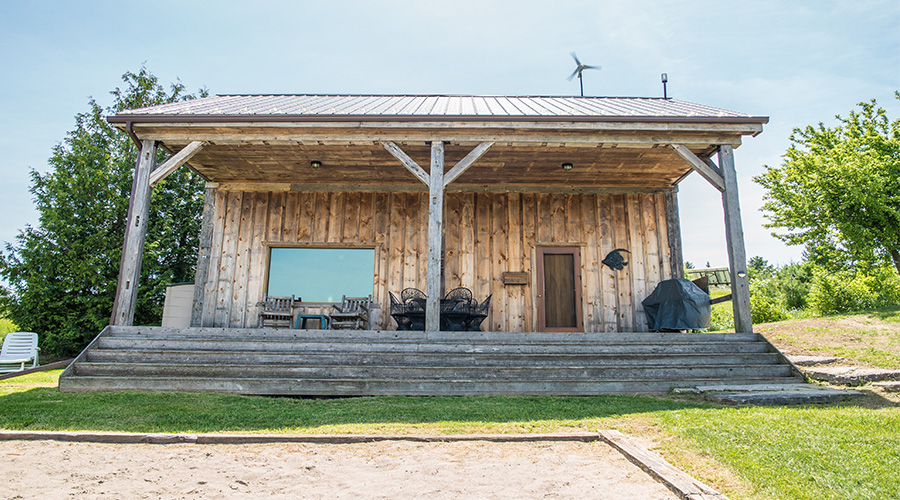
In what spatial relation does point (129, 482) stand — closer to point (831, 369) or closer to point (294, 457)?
point (294, 457)

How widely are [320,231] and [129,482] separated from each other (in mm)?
6864

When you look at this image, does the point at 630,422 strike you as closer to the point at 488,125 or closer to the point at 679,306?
the point at 488,125

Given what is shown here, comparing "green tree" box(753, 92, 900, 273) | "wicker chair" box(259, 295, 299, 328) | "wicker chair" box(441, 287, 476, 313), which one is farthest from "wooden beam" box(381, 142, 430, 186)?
"green tree" box(753, 92, 900, 273)

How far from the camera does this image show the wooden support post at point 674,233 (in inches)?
357

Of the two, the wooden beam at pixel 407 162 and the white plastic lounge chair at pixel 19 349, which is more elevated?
the wooden beam at pixel 407 162

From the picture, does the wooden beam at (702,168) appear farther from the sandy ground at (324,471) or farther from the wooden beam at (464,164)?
→ the sandy ground at (324,471)

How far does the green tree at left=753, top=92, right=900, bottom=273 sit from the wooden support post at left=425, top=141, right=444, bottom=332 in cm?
1329

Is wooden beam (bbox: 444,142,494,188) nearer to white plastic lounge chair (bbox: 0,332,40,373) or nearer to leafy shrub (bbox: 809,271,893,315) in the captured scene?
white plastic lounge chair (bbox: 0,332,40,373)

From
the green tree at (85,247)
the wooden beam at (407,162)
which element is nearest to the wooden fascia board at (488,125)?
the wooden beam at (407,162)

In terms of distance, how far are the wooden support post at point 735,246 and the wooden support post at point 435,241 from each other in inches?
152

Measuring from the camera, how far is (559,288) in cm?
919

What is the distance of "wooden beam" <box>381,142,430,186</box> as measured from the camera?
269 inches

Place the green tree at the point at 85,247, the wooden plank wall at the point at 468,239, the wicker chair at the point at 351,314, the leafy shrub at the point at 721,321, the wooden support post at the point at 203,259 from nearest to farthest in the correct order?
the wicker chair at the point at 351,314 < the wooden support post at the point at 203,259 < the wooden plank wall at the point at 468,239 < the green tree at the point at 85,247 < the leafy shrub at the point at 721,321

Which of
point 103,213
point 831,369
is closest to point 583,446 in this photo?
point 831,369
